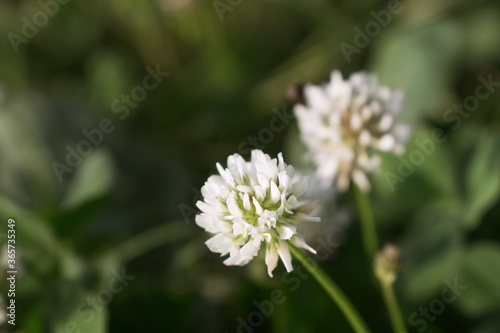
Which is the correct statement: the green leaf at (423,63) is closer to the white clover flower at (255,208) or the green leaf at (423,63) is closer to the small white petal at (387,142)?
the small white petal at (387,142)

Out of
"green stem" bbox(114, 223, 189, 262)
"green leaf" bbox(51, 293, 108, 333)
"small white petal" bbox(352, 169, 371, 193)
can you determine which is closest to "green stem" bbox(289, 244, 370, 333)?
"small white petal" bbox(352, 169, 371, 193)

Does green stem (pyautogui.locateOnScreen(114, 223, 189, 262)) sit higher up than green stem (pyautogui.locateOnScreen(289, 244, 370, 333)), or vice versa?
green stem (pyautogui.locateOnScreen(114, 223, 189, 262))

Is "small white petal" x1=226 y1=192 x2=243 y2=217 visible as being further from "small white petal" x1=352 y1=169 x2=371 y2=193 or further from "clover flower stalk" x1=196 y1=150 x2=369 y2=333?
"small white petal" x1=352 y1=169 x2=371 y2=193

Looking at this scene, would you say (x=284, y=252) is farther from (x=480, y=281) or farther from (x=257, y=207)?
(x=480, y=281)

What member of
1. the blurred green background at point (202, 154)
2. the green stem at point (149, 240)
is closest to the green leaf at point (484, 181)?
the blurred green background at point (202, 154)

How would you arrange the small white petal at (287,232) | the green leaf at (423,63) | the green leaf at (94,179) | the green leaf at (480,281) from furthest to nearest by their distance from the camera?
the green leaf at (423,63)
the green leaf at (94,179)
the green leaf at (480,281)
the small white petal at (287,232)

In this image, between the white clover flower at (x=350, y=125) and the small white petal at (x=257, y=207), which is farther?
the white clover flower at (x=350, y=125)
